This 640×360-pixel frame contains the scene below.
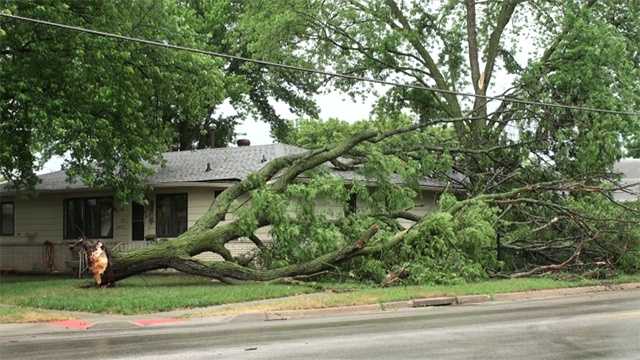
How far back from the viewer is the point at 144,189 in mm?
24406

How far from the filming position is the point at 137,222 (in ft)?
87.3

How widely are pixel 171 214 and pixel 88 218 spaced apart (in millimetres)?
3971

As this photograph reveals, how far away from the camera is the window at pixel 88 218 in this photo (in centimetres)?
2736

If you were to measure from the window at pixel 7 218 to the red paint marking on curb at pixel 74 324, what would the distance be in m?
17.4

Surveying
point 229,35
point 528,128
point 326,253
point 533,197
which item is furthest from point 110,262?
point 229,35

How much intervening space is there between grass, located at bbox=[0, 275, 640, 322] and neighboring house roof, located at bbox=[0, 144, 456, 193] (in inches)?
Result: 214

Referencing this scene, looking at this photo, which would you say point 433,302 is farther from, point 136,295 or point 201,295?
point 136,295

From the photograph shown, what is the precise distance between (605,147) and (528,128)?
258cm

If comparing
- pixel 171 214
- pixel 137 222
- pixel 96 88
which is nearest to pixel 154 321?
pixel 96 88

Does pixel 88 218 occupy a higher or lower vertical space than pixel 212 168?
lower

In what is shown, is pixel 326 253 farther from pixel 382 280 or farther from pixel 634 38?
pixel 634 38

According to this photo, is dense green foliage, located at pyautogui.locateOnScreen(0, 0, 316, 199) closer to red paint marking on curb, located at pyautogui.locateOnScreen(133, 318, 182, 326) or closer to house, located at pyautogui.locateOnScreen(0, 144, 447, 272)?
house, located at pyautogui.locateOnScreen(0, 144, 447, 272)

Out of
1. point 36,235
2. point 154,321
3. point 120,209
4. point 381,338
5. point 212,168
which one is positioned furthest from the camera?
point 36,235

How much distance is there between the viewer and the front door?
2638cm
